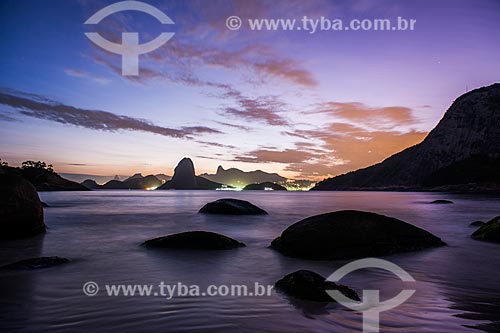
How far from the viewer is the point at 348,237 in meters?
8.39

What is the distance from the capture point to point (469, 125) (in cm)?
13288

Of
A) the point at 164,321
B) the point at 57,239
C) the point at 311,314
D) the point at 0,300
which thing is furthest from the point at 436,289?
the point at 57,239

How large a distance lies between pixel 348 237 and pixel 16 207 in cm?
1090

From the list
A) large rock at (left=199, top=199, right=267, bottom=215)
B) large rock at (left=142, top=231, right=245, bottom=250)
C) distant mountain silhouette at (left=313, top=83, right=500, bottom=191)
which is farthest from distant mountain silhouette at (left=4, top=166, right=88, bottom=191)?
distant mountain silhouette at (left=313, top=83, right=500, bottom=191)

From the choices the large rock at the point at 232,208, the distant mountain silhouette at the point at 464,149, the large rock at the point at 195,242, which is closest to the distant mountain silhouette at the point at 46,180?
the large rock at the point at 232,208

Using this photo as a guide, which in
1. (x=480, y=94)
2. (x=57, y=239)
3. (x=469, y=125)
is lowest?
(x=57, y=239)

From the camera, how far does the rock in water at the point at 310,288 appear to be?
4.68 metres

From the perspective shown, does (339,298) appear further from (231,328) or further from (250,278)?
(250,278)

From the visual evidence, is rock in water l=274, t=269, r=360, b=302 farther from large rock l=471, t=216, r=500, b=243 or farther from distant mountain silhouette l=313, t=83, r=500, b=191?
distant mountain silhouette l=313, t=83, r=500, b=191

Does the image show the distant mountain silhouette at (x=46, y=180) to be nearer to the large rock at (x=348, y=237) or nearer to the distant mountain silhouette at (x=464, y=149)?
Answer: the large rock at (x=348, y=237)

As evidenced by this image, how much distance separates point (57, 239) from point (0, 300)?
7505mm

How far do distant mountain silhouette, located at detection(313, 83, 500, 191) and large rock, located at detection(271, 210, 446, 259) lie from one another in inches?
4892

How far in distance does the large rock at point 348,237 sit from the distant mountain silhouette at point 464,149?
12425 cm

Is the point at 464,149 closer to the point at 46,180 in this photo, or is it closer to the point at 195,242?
the point at 195,242
